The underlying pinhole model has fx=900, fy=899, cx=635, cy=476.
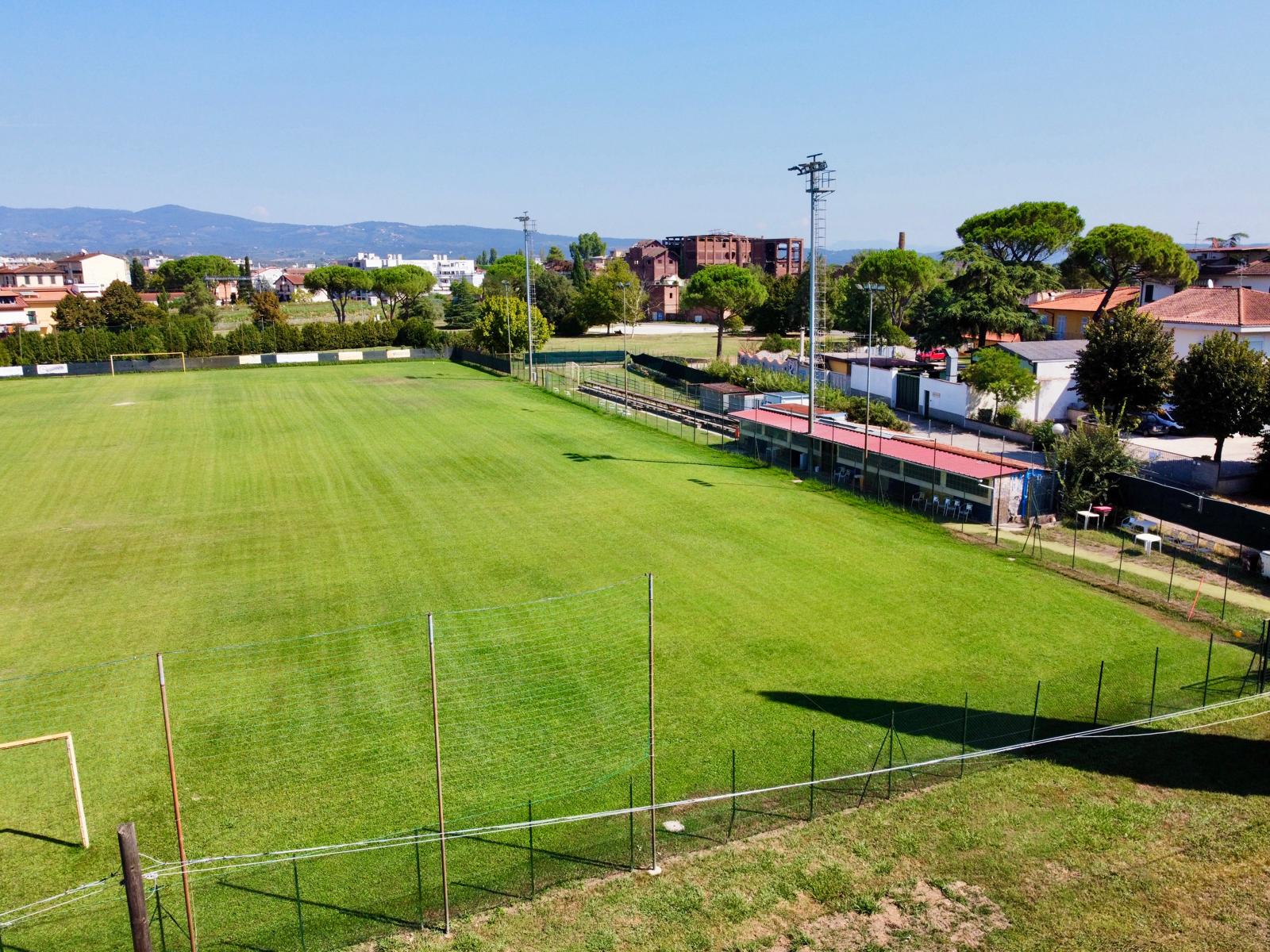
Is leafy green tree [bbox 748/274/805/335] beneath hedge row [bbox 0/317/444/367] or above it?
above

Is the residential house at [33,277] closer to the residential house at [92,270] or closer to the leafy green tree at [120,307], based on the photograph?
the residential house at [92,270]

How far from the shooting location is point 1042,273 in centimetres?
5781

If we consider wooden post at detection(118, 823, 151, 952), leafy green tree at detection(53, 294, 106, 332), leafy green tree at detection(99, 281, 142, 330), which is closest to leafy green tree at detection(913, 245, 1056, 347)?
wooden post at detection(118, 823, 151, 952)

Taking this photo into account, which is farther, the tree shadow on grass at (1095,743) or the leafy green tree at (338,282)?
the leafy green tree at (338,282)

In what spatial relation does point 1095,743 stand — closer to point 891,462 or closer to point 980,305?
point 891,462

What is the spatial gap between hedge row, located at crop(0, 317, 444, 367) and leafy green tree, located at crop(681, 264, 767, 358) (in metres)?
23.0

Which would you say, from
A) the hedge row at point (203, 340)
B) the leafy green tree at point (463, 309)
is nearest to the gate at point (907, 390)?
the hedge row at point (203, 340)

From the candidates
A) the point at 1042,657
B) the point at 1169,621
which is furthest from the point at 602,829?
the point at 1169,621

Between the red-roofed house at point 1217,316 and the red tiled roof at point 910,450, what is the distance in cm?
Result: 1864

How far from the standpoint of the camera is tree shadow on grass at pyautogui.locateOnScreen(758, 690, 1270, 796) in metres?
13.5

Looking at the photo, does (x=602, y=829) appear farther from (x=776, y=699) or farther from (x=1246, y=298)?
(x=1246, y=298)

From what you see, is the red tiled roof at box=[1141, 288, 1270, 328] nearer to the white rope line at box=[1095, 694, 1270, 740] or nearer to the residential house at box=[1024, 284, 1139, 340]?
the residential house at box=[1024, 284, 1139, 340]

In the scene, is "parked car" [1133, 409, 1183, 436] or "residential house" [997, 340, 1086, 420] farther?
"residential house" [997, 340, 1086, 420]

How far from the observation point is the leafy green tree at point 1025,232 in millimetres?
62188
